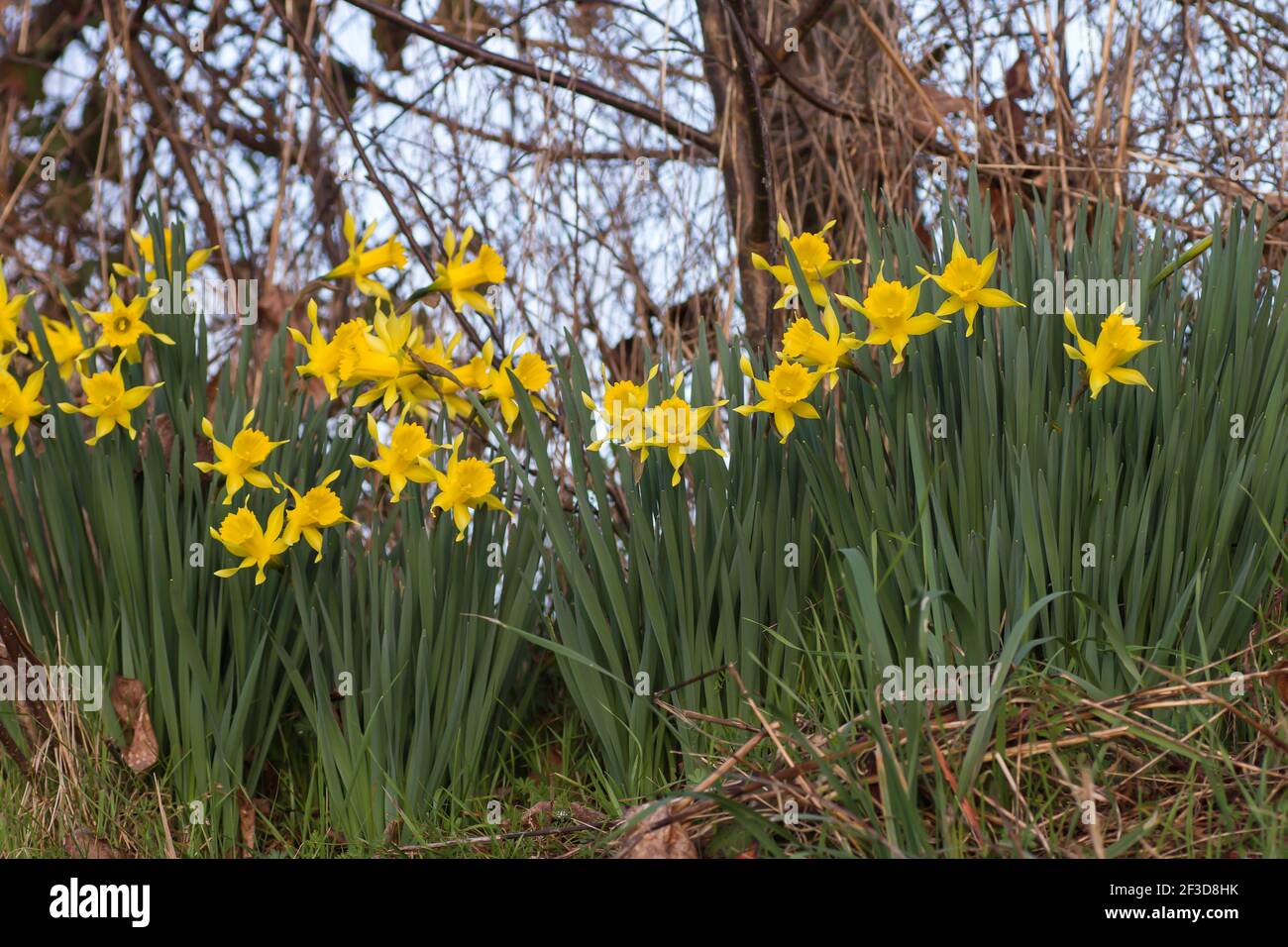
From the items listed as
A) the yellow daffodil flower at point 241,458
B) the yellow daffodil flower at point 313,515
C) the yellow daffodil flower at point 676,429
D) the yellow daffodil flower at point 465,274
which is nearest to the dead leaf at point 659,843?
the yellow daffodil flower at point 676,429

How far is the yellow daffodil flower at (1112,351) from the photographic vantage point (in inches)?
61.3

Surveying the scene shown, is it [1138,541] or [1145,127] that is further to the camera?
[1145,127]

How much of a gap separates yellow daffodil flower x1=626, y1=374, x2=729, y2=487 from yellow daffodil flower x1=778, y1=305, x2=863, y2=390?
14 cm

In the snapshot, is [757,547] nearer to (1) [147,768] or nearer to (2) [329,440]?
(2) [329,440]

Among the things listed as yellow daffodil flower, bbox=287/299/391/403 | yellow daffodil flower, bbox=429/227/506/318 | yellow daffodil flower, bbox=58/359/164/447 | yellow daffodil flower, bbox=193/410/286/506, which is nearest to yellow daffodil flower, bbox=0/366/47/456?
yellow daffodil flower, bbox=58/359/164/447

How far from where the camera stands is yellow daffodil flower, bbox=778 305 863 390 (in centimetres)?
166

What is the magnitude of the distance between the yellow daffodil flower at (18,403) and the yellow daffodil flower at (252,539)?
0.40m

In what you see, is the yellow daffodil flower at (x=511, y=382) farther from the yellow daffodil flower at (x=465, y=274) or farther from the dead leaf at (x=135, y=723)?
the dead leaf at (x=135, y=723)

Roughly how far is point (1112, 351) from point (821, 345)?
40 centimetres

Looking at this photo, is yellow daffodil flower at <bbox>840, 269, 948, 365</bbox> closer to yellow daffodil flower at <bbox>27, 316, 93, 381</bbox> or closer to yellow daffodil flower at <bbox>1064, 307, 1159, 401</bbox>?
yellow daffodil flower at <bbox>1064, 307, 1159, 401</bbox>

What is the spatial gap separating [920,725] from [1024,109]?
7.24 ft

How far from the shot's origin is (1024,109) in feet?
9.95

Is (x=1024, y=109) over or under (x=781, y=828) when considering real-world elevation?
over

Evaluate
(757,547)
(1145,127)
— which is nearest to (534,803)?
(757,547)
